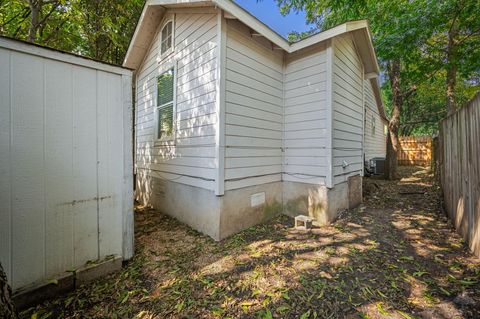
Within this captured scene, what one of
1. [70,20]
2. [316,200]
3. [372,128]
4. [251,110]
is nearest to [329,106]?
A: [251,110]

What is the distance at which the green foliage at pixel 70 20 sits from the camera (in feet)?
22.5

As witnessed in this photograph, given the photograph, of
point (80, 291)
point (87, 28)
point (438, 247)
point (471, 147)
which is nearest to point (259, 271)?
point (80, 291)

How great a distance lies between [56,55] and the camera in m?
2.56

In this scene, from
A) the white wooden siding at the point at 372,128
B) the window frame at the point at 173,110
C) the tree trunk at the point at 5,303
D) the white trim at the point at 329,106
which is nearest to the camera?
the tree trunk at the point at 5,303

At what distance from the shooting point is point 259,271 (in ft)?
10.1

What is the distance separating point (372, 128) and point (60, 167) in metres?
13.6

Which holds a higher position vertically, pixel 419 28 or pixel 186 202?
pixel 419 28

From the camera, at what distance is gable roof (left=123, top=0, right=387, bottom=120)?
4.06m

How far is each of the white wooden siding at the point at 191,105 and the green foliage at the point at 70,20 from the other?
8.78 ft

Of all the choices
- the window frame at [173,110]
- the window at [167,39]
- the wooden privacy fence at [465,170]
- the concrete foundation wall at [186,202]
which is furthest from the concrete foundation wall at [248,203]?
the window at [167,39]

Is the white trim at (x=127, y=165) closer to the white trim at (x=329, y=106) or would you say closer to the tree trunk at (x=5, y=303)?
the tree trunk at (x=5, y=303)

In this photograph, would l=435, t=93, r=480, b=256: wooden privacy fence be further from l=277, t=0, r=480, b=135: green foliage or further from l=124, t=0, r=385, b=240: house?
l=277, t=0, r=480, b=135: green foliage

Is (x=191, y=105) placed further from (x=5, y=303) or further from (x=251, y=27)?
(x=5, y=303)

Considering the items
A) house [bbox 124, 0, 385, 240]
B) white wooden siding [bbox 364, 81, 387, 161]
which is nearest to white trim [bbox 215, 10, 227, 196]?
house [bbox 124, 0, 385, 240]
